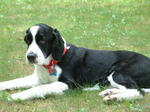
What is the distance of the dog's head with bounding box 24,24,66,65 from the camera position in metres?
6.24

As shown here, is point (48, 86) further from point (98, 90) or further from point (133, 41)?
point (133, 41)

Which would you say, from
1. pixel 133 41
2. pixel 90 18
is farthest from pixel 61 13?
pixel 133 41

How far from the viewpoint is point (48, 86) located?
636 cm

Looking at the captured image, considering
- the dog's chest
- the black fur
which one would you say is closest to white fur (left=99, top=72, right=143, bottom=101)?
the black fur

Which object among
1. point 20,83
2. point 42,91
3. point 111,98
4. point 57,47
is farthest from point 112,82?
point 20,83

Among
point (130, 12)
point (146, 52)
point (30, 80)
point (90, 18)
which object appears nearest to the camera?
point (30, 80)

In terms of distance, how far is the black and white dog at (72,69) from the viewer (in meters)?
6.27

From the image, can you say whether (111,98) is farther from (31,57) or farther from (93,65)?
(31,57)

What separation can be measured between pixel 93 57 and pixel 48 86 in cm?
104

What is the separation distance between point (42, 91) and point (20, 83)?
80 cm

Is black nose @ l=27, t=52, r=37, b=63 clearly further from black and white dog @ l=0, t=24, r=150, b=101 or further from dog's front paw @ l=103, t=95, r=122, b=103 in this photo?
dog's front paw @ l=103, t=95, r=122, b=103

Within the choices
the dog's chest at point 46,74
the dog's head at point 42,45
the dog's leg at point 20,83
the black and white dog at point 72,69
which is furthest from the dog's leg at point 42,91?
the dog's leg at point 20,83

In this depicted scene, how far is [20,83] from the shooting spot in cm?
691

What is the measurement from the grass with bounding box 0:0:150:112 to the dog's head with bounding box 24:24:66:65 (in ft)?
2.09
